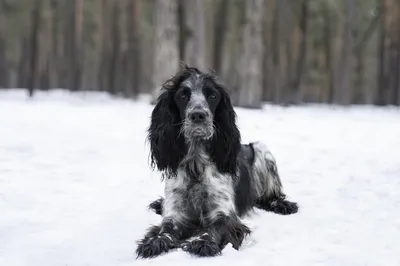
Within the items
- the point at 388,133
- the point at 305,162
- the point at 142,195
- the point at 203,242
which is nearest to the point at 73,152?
the point at 142,195

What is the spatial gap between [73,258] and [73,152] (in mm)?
5281

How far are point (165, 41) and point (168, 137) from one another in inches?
441

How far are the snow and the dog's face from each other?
115 centimetres

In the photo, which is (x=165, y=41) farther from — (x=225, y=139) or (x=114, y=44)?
(x=114, y=44)

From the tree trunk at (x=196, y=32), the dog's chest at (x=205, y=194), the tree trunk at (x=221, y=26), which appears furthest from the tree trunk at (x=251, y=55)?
the dog's chest at (x=205, y=194)

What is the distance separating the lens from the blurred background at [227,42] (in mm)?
18094

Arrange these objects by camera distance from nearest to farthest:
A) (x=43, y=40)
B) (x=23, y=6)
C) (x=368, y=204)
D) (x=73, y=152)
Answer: (x=368, y=204) → (x=73, y=152) → (x=23, y=6) → (x=43, y=40)

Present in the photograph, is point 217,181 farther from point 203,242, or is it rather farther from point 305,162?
point 305,162

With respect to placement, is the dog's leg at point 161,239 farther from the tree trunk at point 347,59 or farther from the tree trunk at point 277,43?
the tree trunk at point 277,43

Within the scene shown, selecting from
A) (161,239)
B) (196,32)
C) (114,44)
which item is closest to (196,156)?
(161,239)

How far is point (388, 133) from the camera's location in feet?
45.5

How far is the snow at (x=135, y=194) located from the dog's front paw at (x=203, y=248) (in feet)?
0.27

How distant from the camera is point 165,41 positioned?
16594 millimetres

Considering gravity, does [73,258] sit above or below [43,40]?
below
